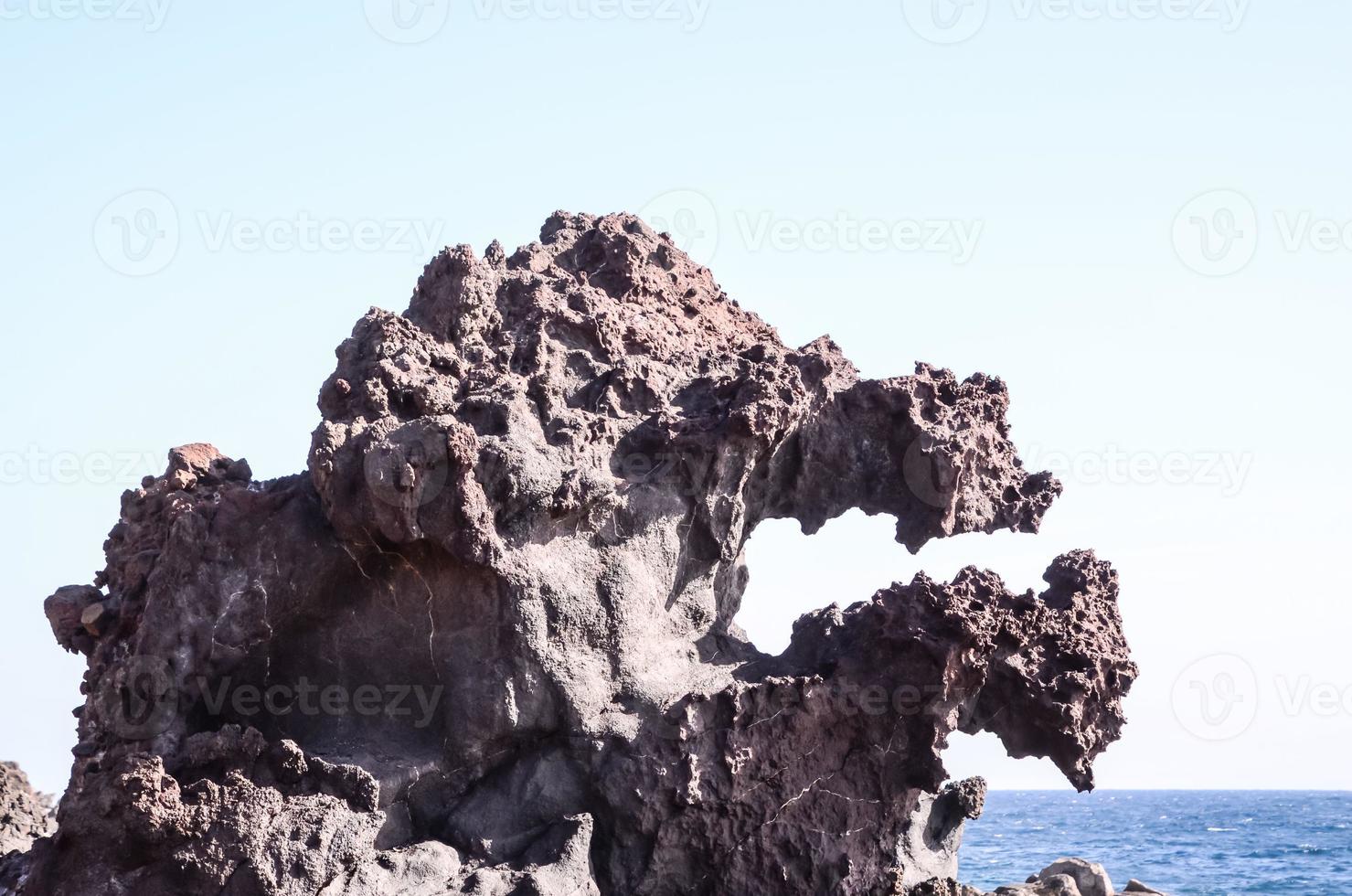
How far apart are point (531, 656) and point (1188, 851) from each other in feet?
115

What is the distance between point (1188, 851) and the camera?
1555 inches

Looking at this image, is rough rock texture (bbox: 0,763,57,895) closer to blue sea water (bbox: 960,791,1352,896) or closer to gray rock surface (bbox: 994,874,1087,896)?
gray rock surface (bbox: 994,874,1087,896)

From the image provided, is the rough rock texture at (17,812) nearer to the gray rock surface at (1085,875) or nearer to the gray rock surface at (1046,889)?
the gray rock surface at (1046,889)

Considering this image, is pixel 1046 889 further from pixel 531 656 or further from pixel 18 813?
pixel 18 813

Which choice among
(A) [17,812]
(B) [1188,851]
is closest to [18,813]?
(A) [17,812]

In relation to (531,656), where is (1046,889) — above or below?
below

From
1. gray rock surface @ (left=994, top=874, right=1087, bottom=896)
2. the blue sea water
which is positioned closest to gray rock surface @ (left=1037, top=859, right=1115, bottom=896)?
gray rock surface @ (left=994, top=874, right=1087, bottom=896)

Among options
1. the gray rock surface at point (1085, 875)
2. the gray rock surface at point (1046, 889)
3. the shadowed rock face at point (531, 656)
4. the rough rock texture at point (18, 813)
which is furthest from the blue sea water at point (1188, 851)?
the rough rock texture at point (18, 813)

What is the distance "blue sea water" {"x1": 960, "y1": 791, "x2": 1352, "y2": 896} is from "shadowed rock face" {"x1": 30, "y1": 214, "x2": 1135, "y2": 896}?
10098 mm

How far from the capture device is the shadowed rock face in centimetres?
891

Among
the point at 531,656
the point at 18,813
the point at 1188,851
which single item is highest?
the point at 531,656

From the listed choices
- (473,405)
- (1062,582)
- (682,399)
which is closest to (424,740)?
(473,405)

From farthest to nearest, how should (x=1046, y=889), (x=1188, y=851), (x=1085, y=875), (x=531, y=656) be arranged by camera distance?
1. (x=1188, y=851)
2. (x=1085, y=875)
3. (x=1046, y=889)
4. (x=531, y=656)

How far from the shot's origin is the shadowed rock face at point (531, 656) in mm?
8914
